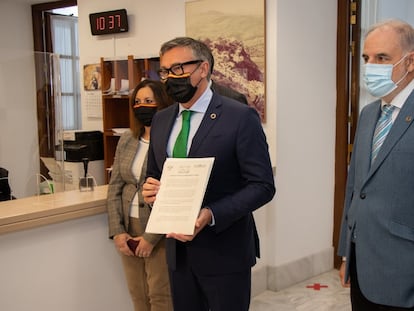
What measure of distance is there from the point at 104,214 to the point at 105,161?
99.9 inches

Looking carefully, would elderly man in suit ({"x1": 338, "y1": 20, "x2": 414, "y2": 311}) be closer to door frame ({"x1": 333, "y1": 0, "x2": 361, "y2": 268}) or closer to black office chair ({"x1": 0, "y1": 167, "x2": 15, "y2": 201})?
door frame ({"x1": 333, "y1": 0, "x2": 361, "y2": 268})

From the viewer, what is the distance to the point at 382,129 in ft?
5.51

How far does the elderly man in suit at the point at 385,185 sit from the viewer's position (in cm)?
155

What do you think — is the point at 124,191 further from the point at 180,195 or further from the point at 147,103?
the point at 180,195

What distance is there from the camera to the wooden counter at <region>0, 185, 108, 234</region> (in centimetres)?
193

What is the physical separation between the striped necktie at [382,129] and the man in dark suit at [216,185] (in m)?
0.35

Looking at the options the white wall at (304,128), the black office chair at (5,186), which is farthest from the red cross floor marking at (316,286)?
the black office chair at (5,186)

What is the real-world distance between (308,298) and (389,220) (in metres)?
2.10

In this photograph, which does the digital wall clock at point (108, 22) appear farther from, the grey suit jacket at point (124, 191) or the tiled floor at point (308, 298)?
the tiled floor at point (308, 298)

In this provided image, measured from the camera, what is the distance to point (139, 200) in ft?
7.26

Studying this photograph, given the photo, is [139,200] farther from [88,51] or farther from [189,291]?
[88,51]

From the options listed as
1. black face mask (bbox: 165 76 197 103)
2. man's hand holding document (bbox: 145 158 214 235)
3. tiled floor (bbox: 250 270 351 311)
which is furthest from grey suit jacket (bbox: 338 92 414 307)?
tiled floor (bbox: 250 270 351 311)

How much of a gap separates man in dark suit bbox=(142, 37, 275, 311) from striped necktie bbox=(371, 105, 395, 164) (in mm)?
353

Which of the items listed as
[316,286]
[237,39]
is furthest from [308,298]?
[237,39]
